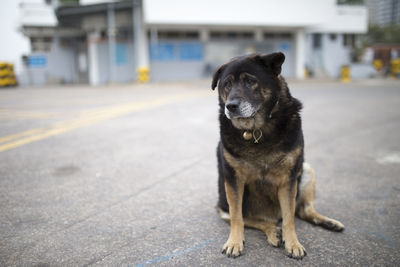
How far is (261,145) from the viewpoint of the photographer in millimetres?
2328

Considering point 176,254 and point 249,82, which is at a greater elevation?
point 249,82

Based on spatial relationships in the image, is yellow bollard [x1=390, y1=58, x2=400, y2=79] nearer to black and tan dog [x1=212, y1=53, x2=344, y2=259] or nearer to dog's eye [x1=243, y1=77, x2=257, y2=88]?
black and tan dog [x1=212, y1=53, x2=344, y2=259]

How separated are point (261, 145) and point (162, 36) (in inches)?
834

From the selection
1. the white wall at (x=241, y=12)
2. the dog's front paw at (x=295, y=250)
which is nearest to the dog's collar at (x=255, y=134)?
the dog's front paw at (x=295, y=250)

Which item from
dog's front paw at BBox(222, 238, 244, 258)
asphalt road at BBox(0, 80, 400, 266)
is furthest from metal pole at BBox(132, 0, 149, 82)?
dog's front paw at BBox(222, 238, 244, 258)

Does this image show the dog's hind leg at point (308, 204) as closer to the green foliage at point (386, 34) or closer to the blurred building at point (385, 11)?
the green foliage at point (386, 34)

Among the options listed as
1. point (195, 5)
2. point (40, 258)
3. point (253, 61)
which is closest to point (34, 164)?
point (40, 258)

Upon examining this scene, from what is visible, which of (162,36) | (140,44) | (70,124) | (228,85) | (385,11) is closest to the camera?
(228,85)

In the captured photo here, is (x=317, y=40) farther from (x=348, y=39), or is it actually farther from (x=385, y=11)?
(x=385, y=11)

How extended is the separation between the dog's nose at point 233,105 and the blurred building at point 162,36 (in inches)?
727

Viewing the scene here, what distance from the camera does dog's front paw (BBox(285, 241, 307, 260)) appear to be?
2.24m

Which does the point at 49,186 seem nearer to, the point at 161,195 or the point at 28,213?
the point at 28,213

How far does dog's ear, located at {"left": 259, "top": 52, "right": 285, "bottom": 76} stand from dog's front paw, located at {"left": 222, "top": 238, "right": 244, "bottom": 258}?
140cm

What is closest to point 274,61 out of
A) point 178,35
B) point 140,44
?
point 140,44
